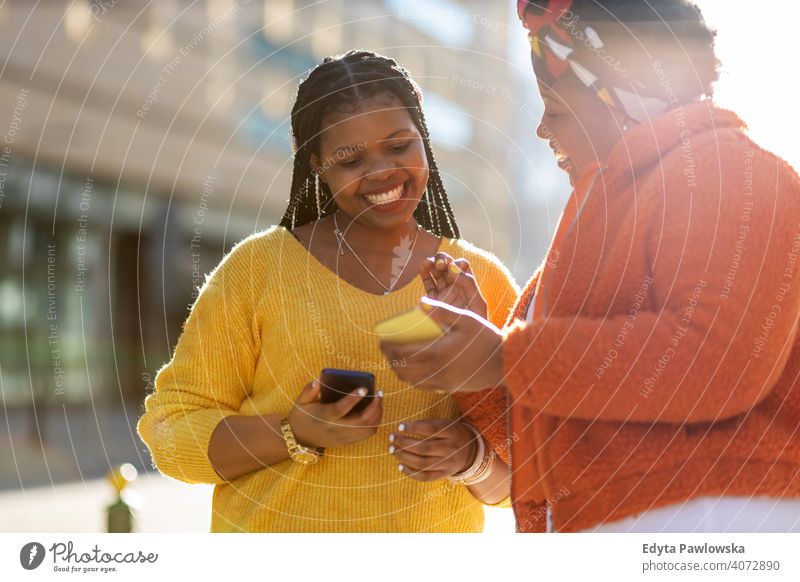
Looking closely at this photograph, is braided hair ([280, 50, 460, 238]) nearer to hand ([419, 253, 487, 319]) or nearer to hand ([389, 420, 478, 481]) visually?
hand ([419, 253, 487, 319])

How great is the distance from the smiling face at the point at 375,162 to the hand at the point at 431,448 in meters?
0.34

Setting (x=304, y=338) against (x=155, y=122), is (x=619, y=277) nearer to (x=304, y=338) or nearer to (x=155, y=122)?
(x=304, y=338)

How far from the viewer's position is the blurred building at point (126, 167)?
13.6 ft

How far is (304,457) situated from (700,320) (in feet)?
2.12

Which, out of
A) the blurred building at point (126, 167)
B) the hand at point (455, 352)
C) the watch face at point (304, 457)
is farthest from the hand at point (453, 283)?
the blurred building at point (126, 167)

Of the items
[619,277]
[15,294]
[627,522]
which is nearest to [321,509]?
[627,522]

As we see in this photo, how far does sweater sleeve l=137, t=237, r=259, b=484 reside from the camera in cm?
141

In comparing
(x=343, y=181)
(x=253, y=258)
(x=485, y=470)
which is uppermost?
(x=343, y=181)

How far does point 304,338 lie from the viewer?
1446 mm

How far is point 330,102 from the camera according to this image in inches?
56.0

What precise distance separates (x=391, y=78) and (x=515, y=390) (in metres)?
0.59

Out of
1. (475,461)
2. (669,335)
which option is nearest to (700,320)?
(669,335)

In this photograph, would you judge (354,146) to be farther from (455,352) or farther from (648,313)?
(648,313)

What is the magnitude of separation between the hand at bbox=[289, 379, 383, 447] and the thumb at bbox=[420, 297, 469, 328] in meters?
0.24
